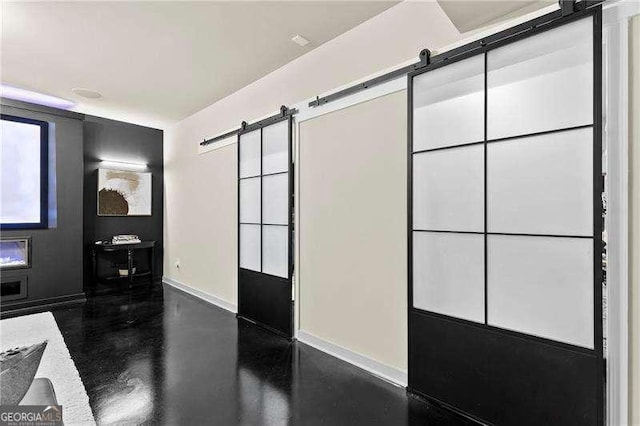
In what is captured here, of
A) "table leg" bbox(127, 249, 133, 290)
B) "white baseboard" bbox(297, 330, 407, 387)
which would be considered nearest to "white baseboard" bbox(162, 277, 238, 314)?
"table leg" bbox(127, 249, 133, 290)

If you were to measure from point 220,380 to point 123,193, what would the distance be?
14.0 ft

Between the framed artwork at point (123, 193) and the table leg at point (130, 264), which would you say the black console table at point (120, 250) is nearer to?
the table leg at point (130, 264)

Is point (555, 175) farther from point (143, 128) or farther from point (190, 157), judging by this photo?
point (143, 128)

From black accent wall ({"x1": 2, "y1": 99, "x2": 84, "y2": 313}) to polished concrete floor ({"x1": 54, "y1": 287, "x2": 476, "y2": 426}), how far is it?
980mm

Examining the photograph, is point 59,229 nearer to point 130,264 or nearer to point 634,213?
point 130,264

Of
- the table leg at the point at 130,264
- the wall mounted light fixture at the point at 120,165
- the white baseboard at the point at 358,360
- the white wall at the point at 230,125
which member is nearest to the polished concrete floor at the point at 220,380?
the white baseboard at the point at 358,360

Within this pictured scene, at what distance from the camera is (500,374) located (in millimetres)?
1916

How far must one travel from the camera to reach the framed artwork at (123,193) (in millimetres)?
5266

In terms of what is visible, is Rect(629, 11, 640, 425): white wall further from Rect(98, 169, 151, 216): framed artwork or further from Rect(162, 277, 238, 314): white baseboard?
Rect(98, 169, 151, 216): framed artwork

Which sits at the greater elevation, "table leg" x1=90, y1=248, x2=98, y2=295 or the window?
the window

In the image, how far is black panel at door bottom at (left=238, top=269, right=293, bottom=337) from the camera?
3.40 meters
